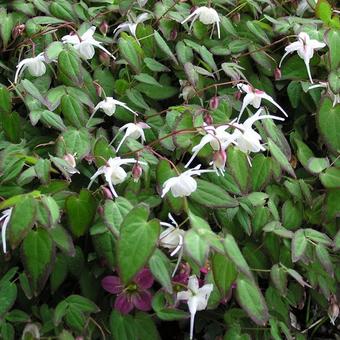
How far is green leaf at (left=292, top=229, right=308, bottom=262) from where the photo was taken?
125cm

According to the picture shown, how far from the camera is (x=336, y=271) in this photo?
138 cm

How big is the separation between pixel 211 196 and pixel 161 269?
0.57 ft

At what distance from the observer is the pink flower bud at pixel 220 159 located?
48.1 inches

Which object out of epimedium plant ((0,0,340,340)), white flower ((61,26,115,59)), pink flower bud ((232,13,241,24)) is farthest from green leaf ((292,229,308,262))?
pink flower bud ((232,13,241,24))

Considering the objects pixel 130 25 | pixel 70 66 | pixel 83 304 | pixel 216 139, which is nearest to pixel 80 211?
pixel 83 304

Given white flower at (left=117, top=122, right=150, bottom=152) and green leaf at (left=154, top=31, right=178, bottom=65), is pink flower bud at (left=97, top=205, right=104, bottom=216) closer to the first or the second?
white flower at (left=117, top=122, right=150, bottom=152)

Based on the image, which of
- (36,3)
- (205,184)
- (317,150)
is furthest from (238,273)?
(36,3)

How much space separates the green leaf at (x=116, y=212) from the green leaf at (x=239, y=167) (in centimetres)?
19

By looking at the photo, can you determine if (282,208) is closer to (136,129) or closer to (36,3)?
(136,129)

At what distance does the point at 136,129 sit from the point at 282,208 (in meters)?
0.32

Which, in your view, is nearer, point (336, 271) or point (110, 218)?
point (110, 218)

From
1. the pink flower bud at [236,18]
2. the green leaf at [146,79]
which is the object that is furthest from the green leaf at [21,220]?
the pink flower bud at [236,18]

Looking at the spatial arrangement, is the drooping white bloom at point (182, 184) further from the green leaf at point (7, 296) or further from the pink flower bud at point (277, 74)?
the pink flower bud at point (277, 74)

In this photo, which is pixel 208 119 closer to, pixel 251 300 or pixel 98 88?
pixel 98 88
